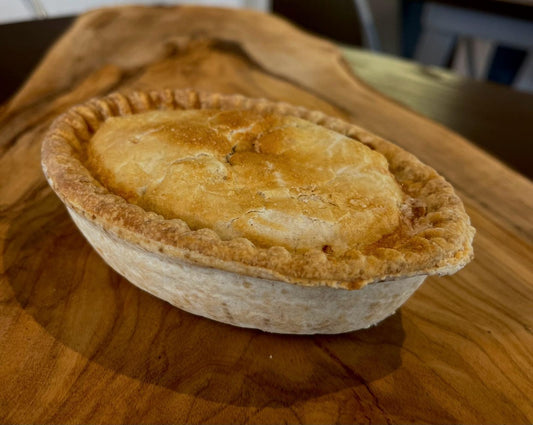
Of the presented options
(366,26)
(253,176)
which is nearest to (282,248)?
(253,176)

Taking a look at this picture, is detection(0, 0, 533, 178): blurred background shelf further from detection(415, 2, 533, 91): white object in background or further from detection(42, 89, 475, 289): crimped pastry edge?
detection(42, 89, 475, 289): crimped pastry edge

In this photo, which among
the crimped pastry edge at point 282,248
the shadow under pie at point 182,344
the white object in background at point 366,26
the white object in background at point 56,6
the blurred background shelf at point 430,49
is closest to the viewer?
the crimped pastry edge at point 282,248

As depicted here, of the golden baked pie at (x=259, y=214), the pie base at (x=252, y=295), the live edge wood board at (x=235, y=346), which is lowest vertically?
the live edge wood board at (x=235, y=346)

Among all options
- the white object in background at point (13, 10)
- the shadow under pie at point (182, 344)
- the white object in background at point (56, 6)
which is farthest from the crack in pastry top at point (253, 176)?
the white object in background at point (13, 10)

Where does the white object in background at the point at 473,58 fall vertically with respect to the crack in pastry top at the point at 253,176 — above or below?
below

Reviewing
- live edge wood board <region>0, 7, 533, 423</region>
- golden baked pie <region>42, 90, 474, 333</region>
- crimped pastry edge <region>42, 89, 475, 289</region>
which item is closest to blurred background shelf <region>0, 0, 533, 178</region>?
live edge wood board <region>0, 7, 533, 423</region>

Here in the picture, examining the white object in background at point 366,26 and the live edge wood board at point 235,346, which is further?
the white object in background at point 366,26

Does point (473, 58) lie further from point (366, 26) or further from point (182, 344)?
point (182, 344)

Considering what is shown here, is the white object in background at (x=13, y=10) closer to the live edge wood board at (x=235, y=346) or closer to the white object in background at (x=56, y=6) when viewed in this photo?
the white object in background at (x=56, y=6)

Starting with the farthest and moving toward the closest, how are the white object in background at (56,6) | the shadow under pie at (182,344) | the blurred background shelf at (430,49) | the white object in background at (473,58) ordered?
the white object in background at (473,58)
the white object in background at (56,6)
the blurred background shelf at (430,49)
the shadow under pie at (182,344)
